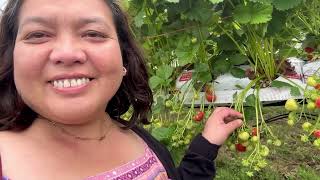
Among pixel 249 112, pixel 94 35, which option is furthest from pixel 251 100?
pixel 94 35

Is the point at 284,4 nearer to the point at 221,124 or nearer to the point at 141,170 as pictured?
the point at 221,124

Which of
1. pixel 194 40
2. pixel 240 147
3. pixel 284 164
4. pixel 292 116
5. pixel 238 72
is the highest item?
pixel 194 40

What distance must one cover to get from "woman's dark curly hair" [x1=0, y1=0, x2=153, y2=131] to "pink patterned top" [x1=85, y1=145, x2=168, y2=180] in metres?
0.14

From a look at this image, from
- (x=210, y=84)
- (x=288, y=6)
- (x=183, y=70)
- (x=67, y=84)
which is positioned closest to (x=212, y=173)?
(x=210, y=84)

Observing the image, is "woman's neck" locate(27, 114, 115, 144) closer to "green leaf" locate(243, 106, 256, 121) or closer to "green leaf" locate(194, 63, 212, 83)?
"green leaf" locate(194, 63, 212, 83)

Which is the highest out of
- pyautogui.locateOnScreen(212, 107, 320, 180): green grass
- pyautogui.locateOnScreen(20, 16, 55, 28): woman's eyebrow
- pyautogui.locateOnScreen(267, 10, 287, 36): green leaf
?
pyautogui.locateOnScreen(20, 16, 55, 28): woman's eyebrow

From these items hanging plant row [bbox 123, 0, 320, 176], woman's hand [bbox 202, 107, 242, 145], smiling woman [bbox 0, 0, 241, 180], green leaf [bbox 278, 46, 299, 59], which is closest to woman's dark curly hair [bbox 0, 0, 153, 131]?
smiling woman [bbox 0, 0, 241, 180]

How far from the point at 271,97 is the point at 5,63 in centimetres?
79

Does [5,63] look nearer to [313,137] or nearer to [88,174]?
[88,174]

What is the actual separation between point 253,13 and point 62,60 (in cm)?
53

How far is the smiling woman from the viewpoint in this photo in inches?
39.1

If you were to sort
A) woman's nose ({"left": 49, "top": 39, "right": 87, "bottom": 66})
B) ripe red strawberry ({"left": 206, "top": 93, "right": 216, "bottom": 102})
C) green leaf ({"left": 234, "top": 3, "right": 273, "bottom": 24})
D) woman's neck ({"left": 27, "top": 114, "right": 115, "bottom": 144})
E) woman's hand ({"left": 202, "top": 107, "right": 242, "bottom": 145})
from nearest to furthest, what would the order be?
woman's nose ({"left": 49, "top": 39, "right": 87, "bottom": 66})
woman's neck ({"left": 27, "top": 114, "right": 115, "bottom": 144})
green leaf ({"left": 234, "top": 3, "right": 273, "bottom": 24})
woman's hand ({"left": 202, "top": 107, "right": 242, "bottom": 145})
ripe red strawberry ({"left": 206, "top": 93, "right": 216, "bottom": 102})

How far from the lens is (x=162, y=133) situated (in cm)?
160

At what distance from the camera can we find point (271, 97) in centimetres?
148
